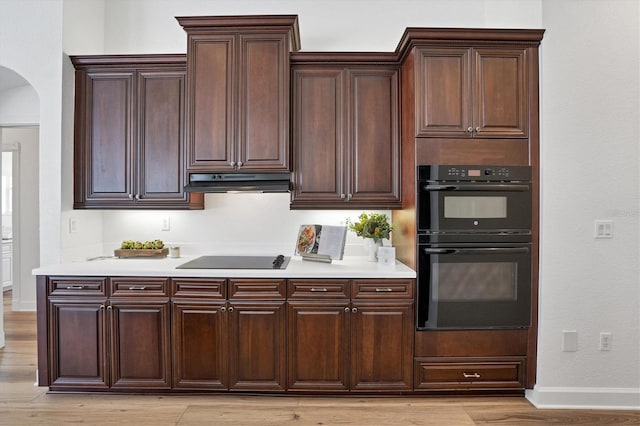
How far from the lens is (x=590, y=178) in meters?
2.71

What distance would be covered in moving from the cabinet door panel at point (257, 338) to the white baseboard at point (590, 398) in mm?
1813

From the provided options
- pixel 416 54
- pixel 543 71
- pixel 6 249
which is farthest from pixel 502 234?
pixel 6 249

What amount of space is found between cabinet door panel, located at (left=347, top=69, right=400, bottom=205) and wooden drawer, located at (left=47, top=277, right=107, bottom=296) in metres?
1.92

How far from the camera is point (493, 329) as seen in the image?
273 centimetres

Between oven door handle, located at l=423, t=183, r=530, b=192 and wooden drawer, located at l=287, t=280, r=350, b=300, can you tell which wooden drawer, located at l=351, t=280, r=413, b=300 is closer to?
wooden drawer, located at l=287, t=280, r=350, b=300

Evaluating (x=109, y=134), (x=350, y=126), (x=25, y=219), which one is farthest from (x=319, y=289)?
(x=25, y=219)

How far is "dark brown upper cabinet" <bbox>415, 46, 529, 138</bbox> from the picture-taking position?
107 inches

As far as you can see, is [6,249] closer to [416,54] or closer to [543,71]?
[416,54]

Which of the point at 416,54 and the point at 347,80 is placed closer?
A: the point at 416,54

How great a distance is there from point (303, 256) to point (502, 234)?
1.50 metres

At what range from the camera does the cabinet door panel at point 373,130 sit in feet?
10.1

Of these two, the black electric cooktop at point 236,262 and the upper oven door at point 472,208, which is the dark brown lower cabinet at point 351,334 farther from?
the upper oven door at point 472,208

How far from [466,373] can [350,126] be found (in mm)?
1986

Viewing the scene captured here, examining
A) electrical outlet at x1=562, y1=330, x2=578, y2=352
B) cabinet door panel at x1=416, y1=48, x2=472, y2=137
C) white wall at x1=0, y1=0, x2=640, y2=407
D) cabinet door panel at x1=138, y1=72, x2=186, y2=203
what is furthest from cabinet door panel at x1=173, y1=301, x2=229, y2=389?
electrical outlet at x1=562, y1=330, x2=578, y2=352
